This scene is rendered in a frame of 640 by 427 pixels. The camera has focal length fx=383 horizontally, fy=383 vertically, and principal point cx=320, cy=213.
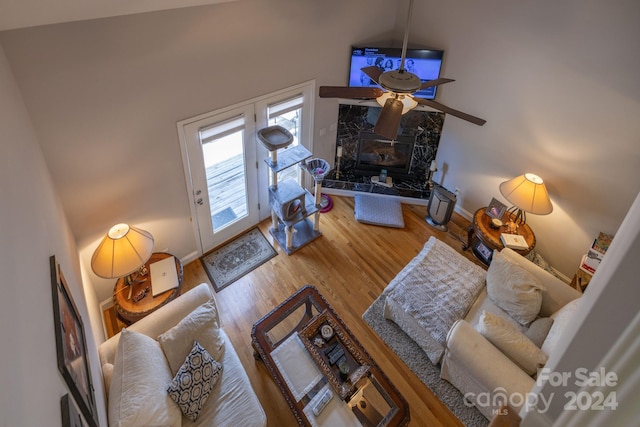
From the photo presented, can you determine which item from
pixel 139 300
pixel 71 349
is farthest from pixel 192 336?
pixel 71 349

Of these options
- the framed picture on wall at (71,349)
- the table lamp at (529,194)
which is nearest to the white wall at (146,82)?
the framed picture on wall at (71,349)

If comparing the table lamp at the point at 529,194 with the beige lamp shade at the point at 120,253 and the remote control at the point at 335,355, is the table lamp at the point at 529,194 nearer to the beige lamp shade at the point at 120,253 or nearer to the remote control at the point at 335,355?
the remote control at the point at 335,355

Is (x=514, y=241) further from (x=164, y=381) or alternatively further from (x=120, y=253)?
(x=120, y=253)

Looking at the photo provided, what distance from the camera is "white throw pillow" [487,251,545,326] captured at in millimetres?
3531

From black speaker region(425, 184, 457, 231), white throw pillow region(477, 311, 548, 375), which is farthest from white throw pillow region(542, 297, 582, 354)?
black speaker region(425, 184, 457, 231)

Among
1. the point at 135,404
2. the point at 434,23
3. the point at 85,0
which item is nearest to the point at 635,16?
the point at 434,23

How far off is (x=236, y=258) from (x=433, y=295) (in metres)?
2.42

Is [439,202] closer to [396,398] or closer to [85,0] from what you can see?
[396,398]

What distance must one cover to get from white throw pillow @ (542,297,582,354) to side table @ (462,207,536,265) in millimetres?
1053

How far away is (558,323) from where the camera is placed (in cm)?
324

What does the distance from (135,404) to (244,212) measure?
2.85 m

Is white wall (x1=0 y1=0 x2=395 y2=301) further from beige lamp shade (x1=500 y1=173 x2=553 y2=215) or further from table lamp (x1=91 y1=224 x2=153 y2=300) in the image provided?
beige lamp shade (x1=500 y1=173 x2=553 y2=215)

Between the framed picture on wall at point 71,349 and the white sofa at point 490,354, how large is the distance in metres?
2.52

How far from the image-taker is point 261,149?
15.4ft
